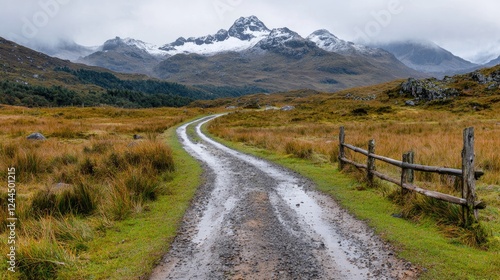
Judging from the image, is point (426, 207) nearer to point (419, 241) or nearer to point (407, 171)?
point (407, 171)

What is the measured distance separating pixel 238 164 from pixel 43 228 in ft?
36.3

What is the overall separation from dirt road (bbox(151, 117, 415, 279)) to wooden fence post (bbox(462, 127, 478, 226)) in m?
1.92

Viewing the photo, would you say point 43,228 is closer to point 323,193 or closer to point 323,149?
point 323,193

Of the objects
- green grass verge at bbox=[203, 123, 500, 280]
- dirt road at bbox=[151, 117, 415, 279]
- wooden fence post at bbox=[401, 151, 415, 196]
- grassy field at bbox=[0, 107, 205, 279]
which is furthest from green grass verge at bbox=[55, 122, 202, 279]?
wooden fence post at bbox=[401, 151, 415, 196]

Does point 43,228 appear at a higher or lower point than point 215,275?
higher

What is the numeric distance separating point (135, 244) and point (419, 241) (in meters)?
6.06

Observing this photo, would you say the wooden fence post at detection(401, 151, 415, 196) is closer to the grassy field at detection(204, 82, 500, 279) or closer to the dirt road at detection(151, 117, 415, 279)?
the grassy field at detection(204, 82, 500, 279)

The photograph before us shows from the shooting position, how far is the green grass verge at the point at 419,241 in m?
5.73

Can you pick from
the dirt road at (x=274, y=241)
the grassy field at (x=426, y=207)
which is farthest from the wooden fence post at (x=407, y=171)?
the dirt road at (x=274, y=241)

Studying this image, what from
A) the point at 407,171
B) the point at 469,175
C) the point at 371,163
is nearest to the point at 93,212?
the point at 407,171

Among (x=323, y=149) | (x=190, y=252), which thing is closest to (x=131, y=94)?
(x=323, y=149)

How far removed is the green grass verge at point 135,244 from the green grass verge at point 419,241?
4896 mm

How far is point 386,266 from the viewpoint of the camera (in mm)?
6121

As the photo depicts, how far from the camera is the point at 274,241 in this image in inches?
289
